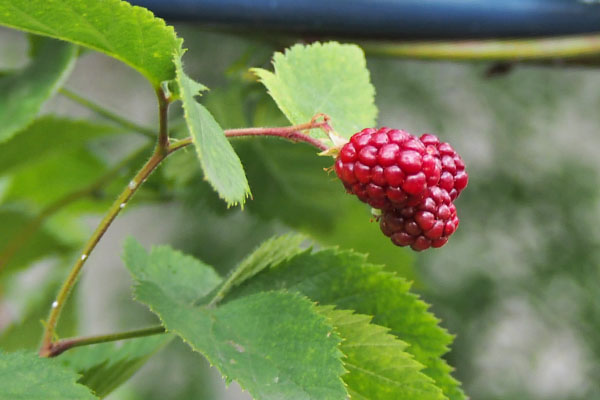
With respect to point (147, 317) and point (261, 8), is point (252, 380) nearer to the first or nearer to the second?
point (261, 8)

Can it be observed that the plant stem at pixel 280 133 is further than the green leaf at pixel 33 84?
No

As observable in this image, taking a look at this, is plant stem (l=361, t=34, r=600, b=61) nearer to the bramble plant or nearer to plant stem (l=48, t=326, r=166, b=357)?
the bramble plant

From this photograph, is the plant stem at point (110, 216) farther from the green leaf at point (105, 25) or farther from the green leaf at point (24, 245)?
the green leaf at point (24, 245)

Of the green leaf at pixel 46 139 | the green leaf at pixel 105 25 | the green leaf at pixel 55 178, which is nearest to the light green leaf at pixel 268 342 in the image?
the green leaf at pixel 105 25

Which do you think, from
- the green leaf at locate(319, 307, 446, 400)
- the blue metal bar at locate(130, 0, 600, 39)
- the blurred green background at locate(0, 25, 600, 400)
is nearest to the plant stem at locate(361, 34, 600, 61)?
the blue metal bar at locate(130, 0, 600, 39)

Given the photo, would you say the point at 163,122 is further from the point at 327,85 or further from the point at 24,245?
the point at 24,245

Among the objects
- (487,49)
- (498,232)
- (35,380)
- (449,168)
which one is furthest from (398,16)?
(498,232)
